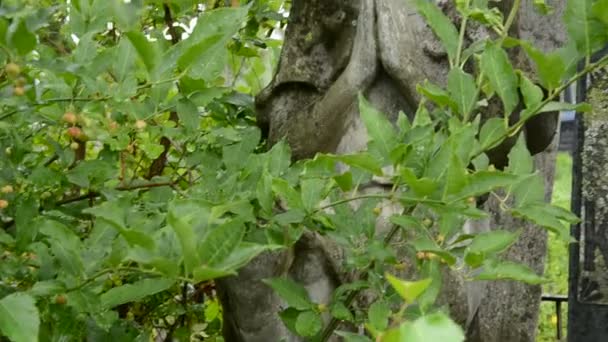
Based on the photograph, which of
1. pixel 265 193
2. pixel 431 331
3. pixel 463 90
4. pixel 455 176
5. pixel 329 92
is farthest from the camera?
pixel 329 92

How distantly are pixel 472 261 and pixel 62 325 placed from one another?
26.6 inches

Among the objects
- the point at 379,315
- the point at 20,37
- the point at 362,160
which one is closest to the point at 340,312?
the point at 379,315

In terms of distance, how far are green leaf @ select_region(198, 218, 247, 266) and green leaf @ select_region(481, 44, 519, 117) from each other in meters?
0.63

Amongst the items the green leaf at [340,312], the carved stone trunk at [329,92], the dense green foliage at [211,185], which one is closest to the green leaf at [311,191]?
the dense green foliage at [211,185]

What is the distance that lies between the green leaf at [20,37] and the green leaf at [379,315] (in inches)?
26.1

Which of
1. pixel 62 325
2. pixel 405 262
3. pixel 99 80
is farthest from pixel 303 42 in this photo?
pixel 62 325

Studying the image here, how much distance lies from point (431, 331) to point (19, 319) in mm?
734

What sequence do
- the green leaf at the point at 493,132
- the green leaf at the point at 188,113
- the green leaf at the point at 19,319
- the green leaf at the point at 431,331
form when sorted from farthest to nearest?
the green leaf at the point at 188,113
the green leaf at the point at 493,132
the green leaf at the point at 19,319
the green leaf at the point at 431,331

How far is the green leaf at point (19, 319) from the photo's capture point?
4.79 feet

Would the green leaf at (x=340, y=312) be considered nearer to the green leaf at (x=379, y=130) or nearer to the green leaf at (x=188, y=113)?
the green leaf at (x=379, y=130)

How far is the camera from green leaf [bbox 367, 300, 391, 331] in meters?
1.75

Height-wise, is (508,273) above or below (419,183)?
below

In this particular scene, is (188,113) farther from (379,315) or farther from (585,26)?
(585,26)

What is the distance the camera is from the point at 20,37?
151 cm
